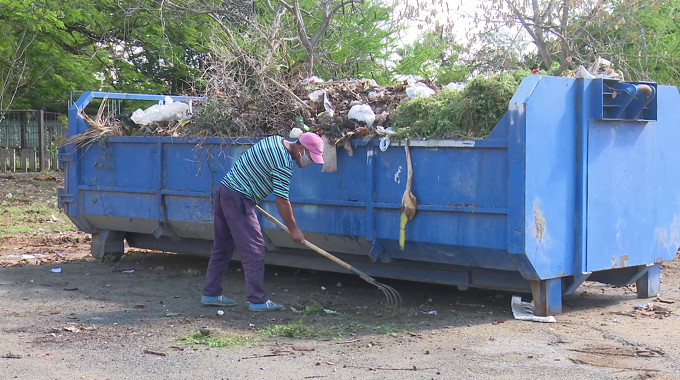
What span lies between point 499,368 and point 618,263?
2176mm

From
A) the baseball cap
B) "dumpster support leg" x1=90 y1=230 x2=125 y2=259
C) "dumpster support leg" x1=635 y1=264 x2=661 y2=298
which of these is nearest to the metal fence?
"dumpster support leg" x1=90 y1=230 x2=125 y2=259

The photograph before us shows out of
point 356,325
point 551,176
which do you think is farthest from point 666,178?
point 356,325

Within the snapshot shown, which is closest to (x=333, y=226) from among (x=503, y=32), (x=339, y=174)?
(x=339, y=174)

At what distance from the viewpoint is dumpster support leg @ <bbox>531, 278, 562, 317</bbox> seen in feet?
19.7

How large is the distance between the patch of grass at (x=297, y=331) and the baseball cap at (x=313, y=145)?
128 cm

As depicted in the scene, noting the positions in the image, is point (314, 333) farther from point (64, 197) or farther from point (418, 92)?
point (64, 197)

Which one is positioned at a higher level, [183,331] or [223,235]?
[223,235]

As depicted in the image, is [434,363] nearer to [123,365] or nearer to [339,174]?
[123,365]

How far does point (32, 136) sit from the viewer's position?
2009cm

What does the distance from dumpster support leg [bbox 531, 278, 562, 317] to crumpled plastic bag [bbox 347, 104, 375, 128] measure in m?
1.87

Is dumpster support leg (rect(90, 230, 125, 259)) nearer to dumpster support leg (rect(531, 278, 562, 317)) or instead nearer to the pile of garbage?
the pile of garbage

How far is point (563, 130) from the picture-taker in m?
5.93

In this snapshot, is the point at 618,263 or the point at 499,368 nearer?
the point at 499,368

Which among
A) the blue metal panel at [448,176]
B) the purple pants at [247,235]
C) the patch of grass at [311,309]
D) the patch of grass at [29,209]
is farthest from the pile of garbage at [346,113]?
the patch of grass at [29,209]
